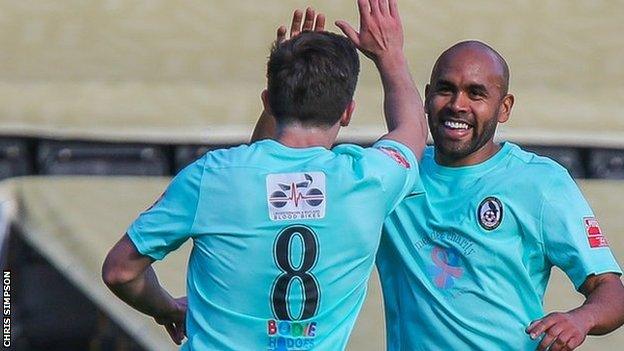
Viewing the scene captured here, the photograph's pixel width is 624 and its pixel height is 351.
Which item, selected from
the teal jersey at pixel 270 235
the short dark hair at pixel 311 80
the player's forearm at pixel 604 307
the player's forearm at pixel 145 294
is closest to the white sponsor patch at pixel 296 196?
the teal jersey at pixel 270 235

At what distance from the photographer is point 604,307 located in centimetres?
291

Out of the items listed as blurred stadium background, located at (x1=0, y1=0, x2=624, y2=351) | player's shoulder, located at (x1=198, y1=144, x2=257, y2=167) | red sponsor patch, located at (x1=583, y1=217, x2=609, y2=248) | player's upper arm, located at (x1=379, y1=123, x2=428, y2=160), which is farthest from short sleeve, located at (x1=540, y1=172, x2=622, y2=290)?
blurred stadium background, located at (x1=0, y1=0, x2=624, y2=351)

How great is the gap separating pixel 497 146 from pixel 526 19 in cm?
236

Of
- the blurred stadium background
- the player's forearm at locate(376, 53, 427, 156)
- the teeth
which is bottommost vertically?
the blurred stadium background

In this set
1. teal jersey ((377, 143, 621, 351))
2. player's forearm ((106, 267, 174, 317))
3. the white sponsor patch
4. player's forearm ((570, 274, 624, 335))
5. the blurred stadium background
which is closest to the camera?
the white sponsor patch

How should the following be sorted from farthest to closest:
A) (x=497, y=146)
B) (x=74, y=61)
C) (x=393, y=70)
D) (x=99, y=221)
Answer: (x=74, y=61), (x=99, y=221), (x=497, y=146), (x=393, y=70)

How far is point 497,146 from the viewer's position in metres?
3.18

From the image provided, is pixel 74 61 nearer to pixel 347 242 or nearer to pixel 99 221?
pixel 99 221

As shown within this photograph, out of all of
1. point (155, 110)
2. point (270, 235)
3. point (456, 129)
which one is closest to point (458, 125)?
point (456, 129)

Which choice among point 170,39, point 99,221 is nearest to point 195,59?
point 170,39

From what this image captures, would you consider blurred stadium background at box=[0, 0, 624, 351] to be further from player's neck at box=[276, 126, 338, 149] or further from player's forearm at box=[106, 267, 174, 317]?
player's neck at box=[276, 126, 338, 149]

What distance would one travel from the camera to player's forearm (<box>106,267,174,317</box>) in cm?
275

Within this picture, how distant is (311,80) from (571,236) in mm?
690

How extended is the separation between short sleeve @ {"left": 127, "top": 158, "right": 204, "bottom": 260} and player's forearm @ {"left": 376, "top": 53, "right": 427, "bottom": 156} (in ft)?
1.36
